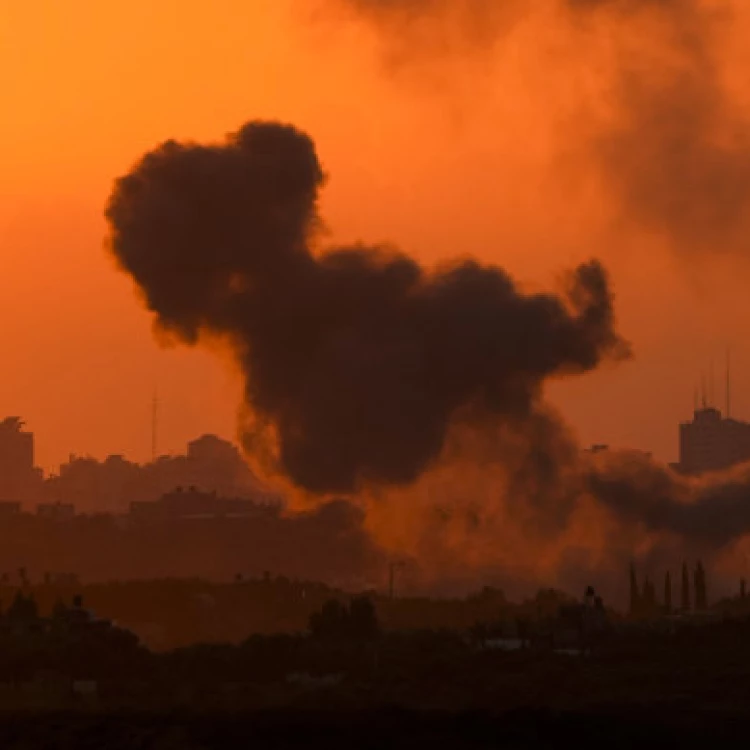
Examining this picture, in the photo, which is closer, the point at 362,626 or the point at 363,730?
the point at 363,730

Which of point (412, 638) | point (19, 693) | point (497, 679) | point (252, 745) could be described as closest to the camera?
point (252, 745)

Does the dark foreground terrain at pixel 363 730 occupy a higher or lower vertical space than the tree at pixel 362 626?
lower

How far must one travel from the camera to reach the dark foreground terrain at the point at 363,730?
122 meters

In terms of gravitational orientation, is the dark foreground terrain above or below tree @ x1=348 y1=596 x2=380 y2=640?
below

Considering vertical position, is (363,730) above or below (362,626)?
below

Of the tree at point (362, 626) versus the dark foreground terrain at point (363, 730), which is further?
the tree at point (362, 626)

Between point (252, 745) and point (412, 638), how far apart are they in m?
66.1

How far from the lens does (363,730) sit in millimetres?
124375

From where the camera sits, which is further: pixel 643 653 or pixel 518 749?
pixel 643 653

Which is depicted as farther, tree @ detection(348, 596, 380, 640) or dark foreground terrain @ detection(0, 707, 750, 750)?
tree @ detection(348, 596, 380, 640)

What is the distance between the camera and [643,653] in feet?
569

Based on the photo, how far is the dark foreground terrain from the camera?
122 meters

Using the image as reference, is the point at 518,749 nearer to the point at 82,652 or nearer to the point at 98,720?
the point at 98,720

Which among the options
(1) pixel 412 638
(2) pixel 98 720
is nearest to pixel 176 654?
(1) pixel 412 638
